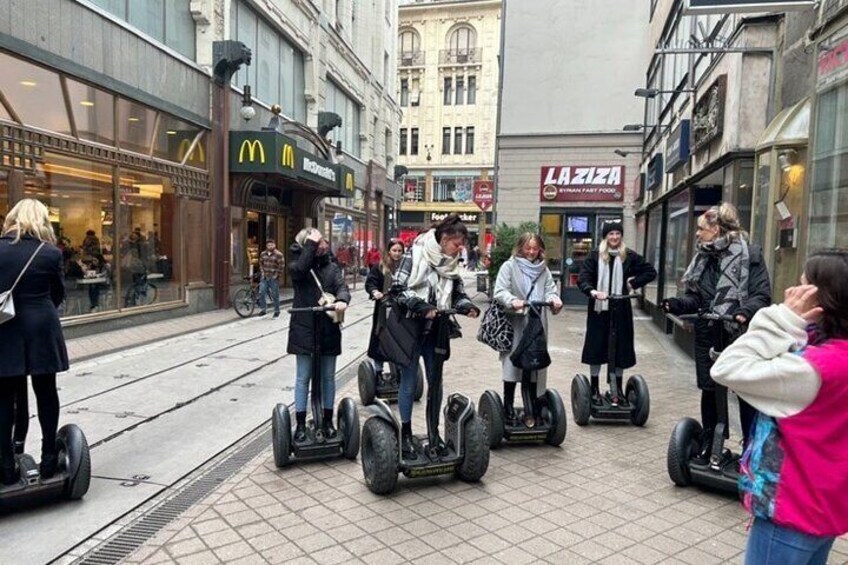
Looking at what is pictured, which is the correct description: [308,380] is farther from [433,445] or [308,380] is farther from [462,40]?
[462,40]

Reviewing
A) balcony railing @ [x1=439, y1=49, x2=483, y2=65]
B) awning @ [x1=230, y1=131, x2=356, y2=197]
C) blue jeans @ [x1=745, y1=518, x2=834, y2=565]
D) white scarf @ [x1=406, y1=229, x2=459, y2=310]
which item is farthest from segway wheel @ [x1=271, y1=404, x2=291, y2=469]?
balcony railing @ [x1=439, y1=49, x2=483, y2=65]

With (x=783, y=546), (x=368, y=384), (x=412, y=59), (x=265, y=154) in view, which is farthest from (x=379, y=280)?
(x=412, y=59)

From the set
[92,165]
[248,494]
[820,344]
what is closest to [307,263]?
[248,494]

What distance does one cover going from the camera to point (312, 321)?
4.59m

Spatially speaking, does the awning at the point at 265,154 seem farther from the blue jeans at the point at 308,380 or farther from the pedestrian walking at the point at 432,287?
the pedestrian walking at the point at 432,287

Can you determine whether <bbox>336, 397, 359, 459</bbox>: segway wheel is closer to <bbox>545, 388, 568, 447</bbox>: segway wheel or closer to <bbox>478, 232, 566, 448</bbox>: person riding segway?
<bbox>478, 232, 566, 448</bbox>: person riding segway

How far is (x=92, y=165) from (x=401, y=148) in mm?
40629

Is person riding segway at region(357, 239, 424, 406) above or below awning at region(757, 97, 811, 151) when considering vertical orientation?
below

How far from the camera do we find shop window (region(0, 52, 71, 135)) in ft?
27.4

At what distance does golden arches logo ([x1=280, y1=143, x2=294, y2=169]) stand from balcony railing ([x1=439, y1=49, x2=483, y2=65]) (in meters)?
36.5

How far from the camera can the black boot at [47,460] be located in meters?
3.76

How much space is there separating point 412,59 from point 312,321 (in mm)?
48235

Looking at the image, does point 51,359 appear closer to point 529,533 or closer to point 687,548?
point 529,533

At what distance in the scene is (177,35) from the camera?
1267 centimetres
